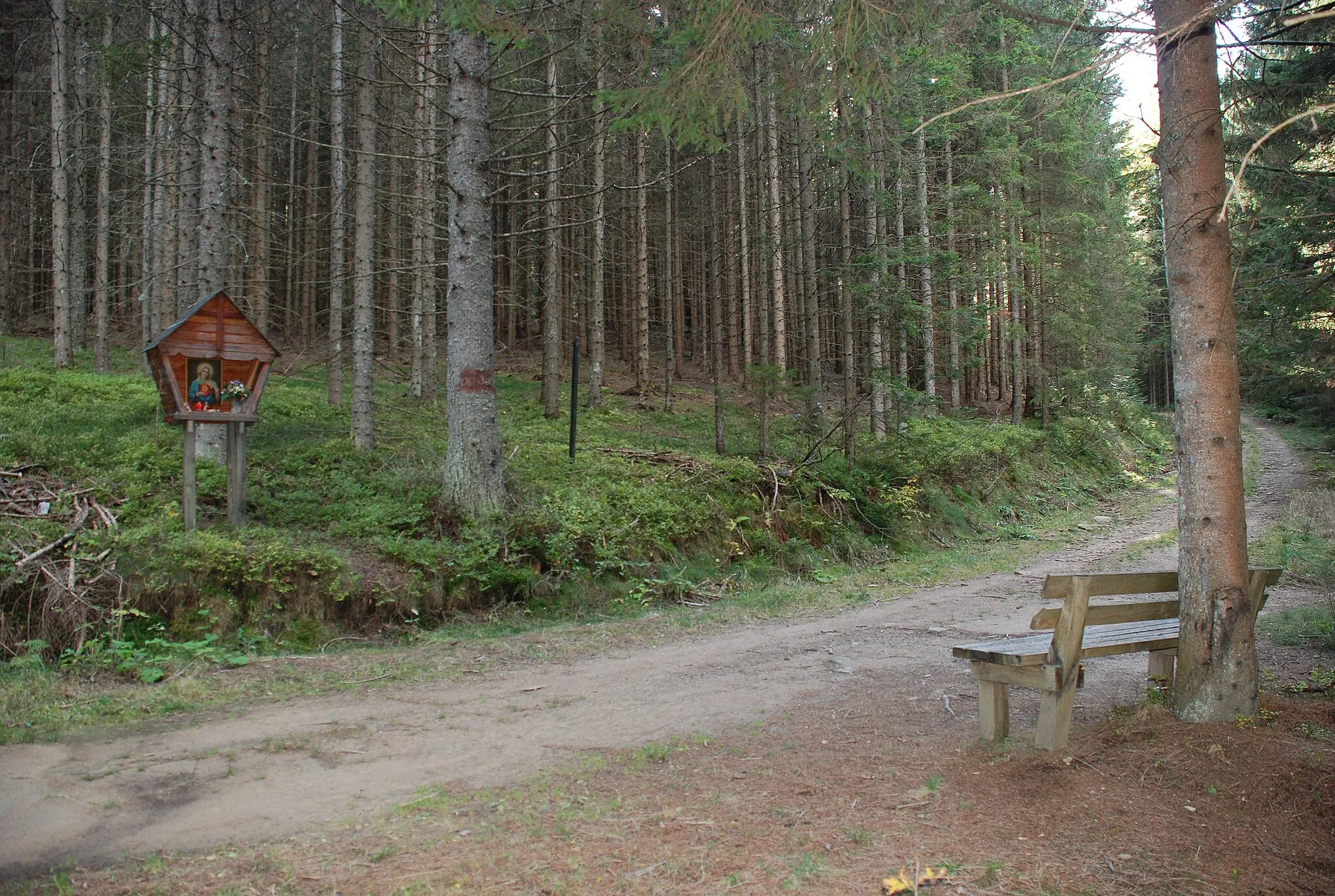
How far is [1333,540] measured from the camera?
40.8 feet

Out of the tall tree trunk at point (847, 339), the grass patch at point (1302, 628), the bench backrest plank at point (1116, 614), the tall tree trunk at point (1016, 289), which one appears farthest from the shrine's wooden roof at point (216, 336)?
the tall tree trunk at point (1016, 289)

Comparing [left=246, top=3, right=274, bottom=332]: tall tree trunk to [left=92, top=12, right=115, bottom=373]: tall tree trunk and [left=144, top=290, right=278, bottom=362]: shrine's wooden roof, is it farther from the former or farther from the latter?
[left=144, top=290, right=278, bottom=362]: shrine's wooden roof

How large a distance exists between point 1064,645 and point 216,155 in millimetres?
11824

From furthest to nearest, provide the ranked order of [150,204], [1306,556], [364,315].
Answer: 1. [150,204]
2. [364,315]
3. [1306,556]

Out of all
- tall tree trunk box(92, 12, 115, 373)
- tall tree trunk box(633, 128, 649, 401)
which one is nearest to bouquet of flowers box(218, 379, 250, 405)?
tall tree trunk box(92, 12, 115, 373)

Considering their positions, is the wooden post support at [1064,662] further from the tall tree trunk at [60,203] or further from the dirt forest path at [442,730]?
the tall tree trunk at [60,203]

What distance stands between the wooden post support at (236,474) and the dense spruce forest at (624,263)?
1.50 feet

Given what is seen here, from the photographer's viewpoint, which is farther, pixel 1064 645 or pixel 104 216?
pixel 104 216

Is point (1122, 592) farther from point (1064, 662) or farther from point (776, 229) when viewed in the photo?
point (776, 229)

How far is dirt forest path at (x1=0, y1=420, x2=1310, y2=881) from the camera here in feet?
13.3

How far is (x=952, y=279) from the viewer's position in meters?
20.3

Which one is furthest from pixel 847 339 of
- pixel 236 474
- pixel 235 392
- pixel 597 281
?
pixel 236 474

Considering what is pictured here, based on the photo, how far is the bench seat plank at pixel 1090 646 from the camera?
4.81m

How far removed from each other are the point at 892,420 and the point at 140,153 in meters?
21.5
